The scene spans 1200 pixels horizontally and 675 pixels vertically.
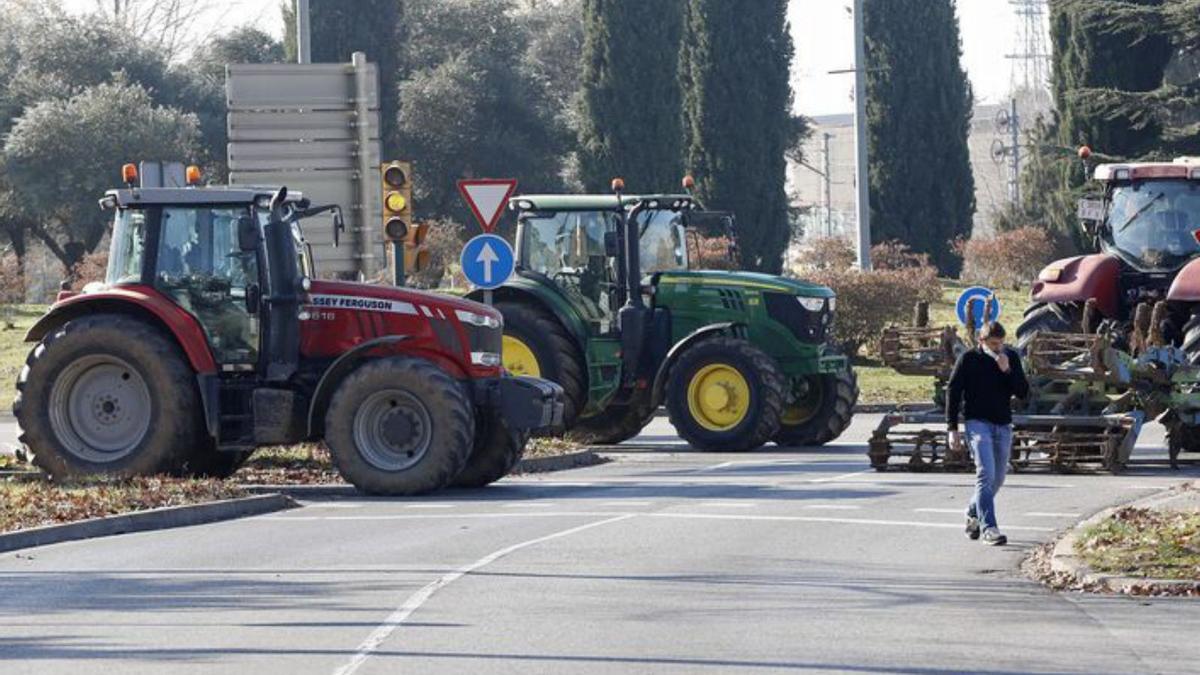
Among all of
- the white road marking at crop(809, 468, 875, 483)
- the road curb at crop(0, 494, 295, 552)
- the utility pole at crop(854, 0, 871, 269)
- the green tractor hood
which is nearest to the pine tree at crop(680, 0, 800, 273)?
the utility pole at crop(854, 0, 871, 269)

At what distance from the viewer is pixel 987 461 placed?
17.0 meters

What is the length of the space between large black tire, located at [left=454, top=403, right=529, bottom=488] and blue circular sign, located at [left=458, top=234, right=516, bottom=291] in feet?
13.8

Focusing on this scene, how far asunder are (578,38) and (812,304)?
52.7 metres

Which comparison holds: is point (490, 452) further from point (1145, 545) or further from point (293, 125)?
point (1145, 545)

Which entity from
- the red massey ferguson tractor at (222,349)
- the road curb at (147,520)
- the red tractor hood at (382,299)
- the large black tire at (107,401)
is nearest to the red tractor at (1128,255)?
the red massey ferguson tractor at (222,349)

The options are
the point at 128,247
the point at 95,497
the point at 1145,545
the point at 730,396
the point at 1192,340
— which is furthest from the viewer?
the point at 730,396

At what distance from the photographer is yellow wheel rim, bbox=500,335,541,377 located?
2673 centimetres

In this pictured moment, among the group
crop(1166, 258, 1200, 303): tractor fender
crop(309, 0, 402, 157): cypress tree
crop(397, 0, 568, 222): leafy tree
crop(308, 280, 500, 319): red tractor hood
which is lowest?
crop(1166, 258, 1200, 303): tractor fender

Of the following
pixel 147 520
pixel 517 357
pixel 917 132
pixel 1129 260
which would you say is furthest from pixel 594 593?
pixel 917 132

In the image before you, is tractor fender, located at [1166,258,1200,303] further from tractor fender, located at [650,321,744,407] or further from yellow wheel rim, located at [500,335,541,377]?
yellow wheel rim, located at [500,335,541,377]

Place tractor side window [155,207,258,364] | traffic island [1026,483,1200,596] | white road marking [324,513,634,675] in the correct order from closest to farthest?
white road marking [324,513,634,675], traffic island [1026,483,1200,596], tractor side window [155,207,258,364]

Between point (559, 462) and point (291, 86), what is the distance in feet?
18.7

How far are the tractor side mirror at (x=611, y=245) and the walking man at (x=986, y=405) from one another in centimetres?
964

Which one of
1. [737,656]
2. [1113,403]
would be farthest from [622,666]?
[1113,403]
